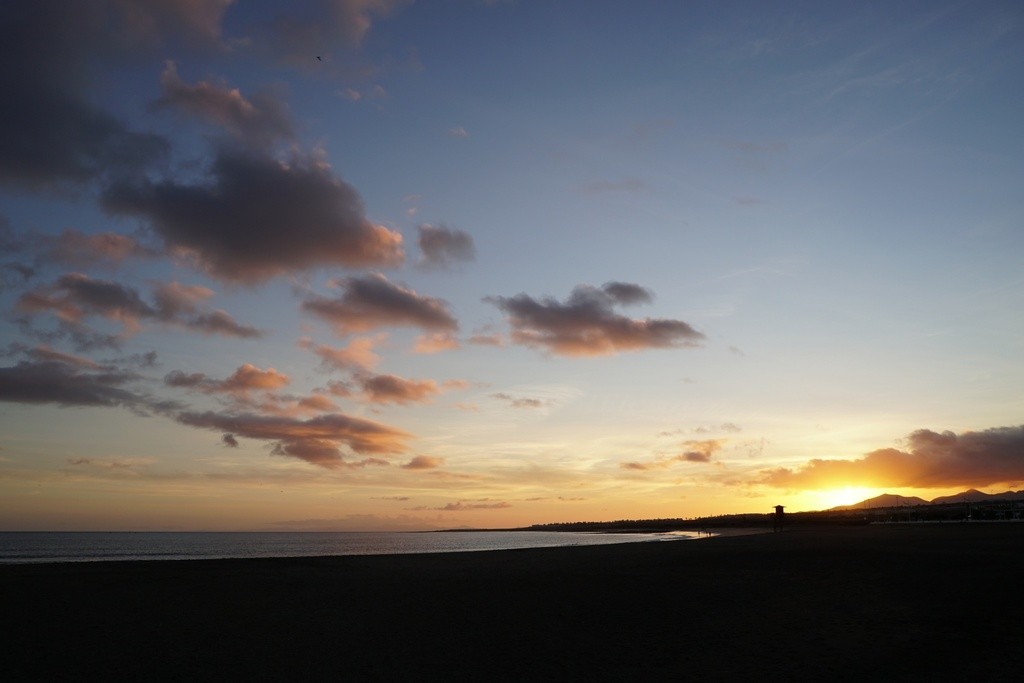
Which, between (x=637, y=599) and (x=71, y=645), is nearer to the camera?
(x=71, y=645)

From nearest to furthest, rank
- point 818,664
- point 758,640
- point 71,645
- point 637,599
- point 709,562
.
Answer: point 818,664 → point 758,640 → point 71,645 → point 637,599 → point 709,562

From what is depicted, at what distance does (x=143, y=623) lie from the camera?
18953mm

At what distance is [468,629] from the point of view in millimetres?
17625

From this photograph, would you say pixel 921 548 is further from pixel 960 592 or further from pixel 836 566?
pixel 960 592

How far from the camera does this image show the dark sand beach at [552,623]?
13.7m

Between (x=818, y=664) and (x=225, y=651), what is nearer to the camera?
(x=818, y=664)

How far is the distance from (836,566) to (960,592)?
6752mm

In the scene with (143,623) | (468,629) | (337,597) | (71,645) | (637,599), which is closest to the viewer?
(71,645)

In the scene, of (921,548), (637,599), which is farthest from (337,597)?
(921,548)

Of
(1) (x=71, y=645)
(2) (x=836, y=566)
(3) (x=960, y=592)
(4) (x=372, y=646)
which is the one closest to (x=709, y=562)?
(2) (x=836, y=566)

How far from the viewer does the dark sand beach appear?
13.7 m

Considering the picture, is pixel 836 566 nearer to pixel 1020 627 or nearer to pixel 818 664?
pixel 1020 627

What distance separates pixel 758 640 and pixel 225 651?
1241 centimetres

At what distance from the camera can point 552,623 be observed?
58.9ft
